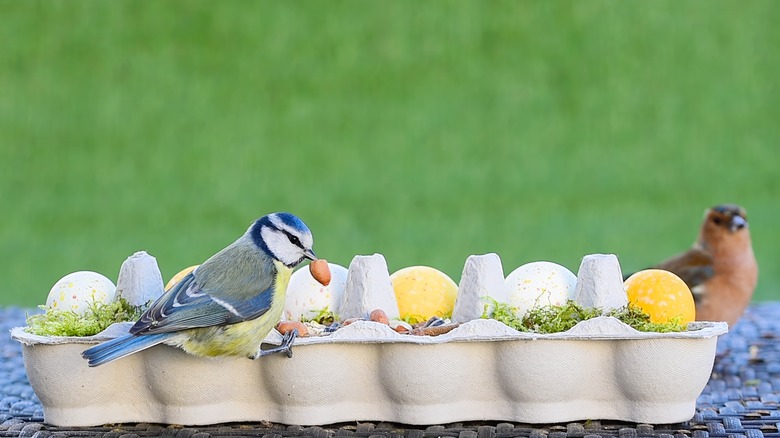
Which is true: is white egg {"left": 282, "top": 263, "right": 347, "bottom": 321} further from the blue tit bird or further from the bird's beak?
the bird's beak

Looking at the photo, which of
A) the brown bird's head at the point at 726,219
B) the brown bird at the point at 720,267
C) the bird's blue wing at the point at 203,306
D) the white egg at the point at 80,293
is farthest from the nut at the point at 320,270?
the brown bird's head at the point at 726,219

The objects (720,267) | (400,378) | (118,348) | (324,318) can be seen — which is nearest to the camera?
(118,348)

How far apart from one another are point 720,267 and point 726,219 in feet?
0.56

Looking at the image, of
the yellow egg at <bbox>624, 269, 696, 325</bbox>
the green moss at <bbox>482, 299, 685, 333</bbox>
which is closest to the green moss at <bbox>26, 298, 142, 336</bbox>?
the green moss at <bbox>482, 299, 685, 333</bbox>

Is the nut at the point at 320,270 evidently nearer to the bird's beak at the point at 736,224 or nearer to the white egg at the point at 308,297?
the white egg at the point at 308,297

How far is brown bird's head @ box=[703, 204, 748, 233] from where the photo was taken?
3086 millimetres

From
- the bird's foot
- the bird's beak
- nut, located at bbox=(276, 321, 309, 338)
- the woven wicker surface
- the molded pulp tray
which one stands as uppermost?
the bird's beak

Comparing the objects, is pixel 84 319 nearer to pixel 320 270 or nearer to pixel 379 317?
pixel 320 270

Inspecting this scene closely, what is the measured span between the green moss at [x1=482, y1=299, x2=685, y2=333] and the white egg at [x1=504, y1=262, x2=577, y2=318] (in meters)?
0.03

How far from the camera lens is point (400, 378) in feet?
6.03

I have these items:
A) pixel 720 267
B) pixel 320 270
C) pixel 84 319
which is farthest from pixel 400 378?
pixel 720 267

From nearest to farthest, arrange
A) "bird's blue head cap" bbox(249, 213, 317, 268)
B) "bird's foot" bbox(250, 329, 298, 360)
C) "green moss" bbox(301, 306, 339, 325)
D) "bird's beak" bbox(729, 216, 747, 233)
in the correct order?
"bird's foot" bbox(250, 329, 298, 360), "bird's blue head cap" bbox(249, 213, 317, 268), "green moss" bbox(301, 306, 339, 325), "bird's beak" bbox(729, 216, 747, 233)

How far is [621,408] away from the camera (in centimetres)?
188

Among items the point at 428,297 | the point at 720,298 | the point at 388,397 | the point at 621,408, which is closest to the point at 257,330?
the point at 388,397
